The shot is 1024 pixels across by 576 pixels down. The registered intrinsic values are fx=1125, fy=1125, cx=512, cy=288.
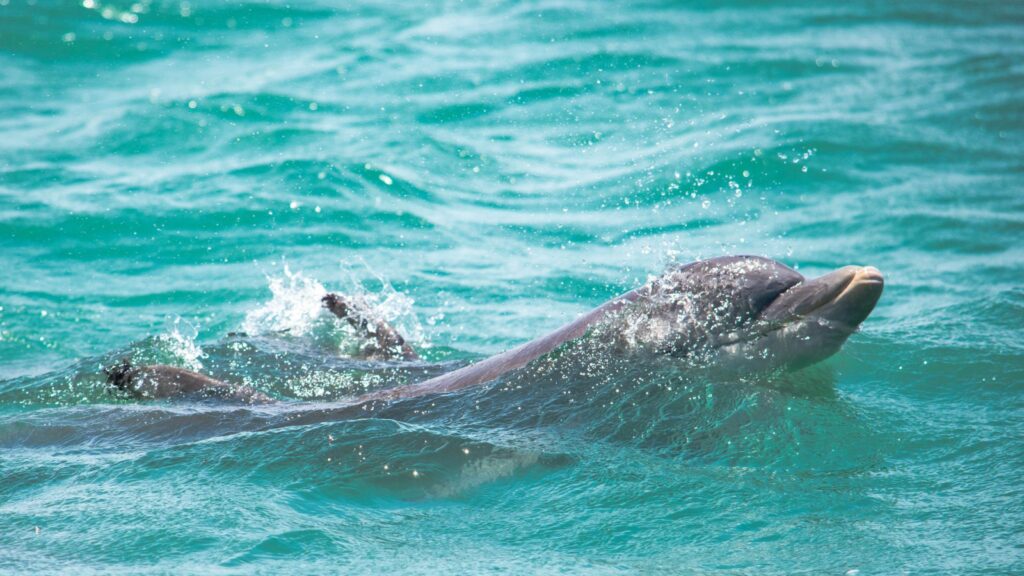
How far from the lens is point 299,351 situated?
8.32 m

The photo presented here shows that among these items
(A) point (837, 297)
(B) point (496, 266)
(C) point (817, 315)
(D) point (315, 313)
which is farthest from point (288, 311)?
(A) point (837, 297)

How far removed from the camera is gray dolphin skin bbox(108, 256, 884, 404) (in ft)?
19.9

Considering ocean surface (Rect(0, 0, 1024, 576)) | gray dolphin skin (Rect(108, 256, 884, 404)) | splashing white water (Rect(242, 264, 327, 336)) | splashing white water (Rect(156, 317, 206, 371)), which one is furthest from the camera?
splashing white water (Rect(242, 264, 327, 336))

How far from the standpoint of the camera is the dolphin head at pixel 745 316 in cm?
611

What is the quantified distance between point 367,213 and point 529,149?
8.25 ft

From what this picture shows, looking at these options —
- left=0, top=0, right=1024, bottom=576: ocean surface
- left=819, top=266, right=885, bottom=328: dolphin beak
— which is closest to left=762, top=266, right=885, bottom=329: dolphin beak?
left=819, top=266, right=885, bottom=328: dolphin beak

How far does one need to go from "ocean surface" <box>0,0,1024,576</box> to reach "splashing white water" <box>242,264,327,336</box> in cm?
5

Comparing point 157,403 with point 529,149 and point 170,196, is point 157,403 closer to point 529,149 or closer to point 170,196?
point 170,196

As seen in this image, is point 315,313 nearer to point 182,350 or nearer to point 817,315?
point 182,350

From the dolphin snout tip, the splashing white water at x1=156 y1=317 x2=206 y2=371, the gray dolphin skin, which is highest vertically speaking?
the dolphin snout tip

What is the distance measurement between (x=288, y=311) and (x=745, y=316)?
4.25 meters

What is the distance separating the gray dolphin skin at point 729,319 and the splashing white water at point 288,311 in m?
2.48

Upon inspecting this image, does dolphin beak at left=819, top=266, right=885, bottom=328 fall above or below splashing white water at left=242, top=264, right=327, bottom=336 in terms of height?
above

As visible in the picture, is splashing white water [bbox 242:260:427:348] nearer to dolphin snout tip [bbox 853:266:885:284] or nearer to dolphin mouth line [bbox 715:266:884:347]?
dolphin mouth line [bbox 715:266:884:347]
